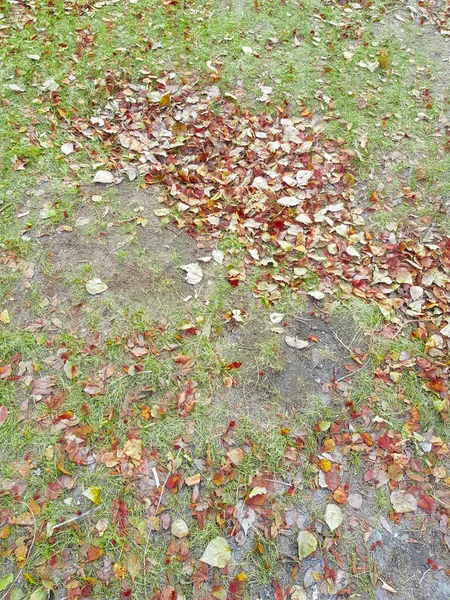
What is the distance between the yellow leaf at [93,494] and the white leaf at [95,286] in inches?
47.2

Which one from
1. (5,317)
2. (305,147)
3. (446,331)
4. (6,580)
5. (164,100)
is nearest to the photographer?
(6,580)

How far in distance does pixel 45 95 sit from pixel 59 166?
98cm

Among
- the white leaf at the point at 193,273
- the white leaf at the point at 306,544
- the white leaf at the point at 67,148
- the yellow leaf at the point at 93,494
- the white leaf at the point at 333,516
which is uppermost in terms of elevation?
the white leaf at the point at 67,148

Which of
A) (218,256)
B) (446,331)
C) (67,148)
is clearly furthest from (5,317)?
(446,331)

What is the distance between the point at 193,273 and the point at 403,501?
5.97ft

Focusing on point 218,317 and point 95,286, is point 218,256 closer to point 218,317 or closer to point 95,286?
point 218,317

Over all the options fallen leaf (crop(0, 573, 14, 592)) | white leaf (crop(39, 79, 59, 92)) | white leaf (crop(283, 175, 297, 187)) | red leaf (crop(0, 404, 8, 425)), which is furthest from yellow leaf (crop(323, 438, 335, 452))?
white leaf (crop(39, 79, 59, 92))

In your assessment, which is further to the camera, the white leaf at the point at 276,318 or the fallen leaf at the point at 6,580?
→ the white leaf at the point at 276,318

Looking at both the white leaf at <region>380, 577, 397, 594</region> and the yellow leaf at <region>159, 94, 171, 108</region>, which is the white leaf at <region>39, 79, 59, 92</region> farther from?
the white leaf at <region>380, 577, 397, 594</region>

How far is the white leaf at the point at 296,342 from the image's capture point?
9.46 ft

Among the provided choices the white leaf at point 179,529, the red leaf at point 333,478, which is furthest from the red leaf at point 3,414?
the red leaf at point 333,478

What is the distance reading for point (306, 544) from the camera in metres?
2.26

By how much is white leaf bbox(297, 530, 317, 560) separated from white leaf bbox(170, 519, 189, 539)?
55cm

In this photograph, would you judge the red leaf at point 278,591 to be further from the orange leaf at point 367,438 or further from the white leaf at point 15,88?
the white leaf at point 15,88
